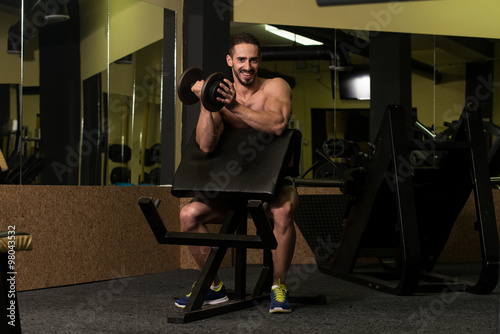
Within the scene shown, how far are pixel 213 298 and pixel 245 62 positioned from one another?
117 centimetres

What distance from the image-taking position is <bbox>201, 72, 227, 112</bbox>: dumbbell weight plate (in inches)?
101

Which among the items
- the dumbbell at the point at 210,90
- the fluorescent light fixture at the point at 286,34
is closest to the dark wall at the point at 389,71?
the fluorescent light fixture at the point at 286,34

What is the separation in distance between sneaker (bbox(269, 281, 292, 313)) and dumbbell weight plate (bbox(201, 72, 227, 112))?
901 millimetres

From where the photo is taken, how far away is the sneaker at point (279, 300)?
2.77 meters

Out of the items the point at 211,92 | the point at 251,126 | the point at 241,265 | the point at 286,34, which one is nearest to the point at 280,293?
the point at 241,265

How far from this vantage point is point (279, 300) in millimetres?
2779

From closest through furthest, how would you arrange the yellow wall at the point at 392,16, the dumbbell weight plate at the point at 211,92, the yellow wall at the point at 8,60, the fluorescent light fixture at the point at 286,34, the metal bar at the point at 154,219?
the dumbbell weight plate at the point at 211,92 < the metal bar at the point at 154,219 < the yellow wall at the point at 8,60 < the yellow wall at the point at 392,16 < the fluorescent light fixture at the point at 286,34

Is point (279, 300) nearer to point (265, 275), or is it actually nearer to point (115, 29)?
point (265, 275)

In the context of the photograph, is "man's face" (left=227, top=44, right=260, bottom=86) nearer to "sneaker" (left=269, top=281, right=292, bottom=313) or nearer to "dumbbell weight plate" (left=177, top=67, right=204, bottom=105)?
"dumbbell weight plate" (left=177, top=67, right=204, bottom=105)

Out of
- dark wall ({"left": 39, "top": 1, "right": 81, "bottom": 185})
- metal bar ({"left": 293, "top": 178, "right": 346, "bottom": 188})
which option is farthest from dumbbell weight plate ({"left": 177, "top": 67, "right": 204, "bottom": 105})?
metal bar ({"left": 293, "top": 178, "right": 346, "bottom": 188})

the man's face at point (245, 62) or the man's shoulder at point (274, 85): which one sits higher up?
the man's face at point (245, 62)

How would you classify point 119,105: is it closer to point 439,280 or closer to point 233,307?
point 233,307

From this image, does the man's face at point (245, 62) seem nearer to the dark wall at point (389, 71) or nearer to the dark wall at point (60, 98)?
the dark wall at point (60, 98)

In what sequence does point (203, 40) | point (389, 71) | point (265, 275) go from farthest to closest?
point (389, 71)
point (203, 40)
point (265, 275)
